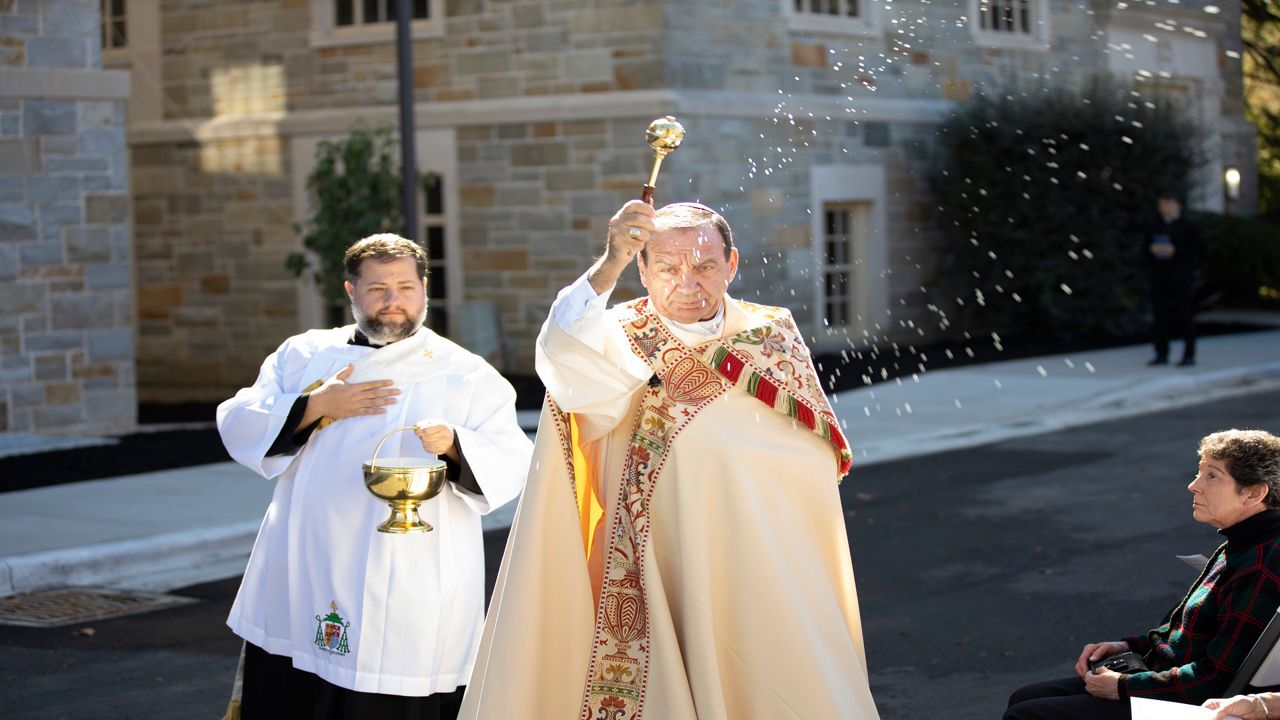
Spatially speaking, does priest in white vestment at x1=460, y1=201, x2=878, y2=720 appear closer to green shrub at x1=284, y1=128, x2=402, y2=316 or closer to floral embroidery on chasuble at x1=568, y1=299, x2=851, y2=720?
floral embroidery on chasuble at x1=568, y1=299, x2=851, y2=720

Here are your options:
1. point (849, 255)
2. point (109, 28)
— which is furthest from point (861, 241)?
point (109, 28)

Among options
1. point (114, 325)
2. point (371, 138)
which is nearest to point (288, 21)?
point (371, 138)

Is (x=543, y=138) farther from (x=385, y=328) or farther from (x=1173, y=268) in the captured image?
(x=385, y=328)

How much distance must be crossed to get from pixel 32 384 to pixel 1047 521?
8009mm

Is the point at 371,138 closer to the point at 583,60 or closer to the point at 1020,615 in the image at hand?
the point at 583,60

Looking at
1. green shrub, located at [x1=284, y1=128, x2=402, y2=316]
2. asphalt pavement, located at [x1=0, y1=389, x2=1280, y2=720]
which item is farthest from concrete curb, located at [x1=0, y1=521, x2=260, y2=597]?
green shrub, located at [x1=284, y1=128, x2=402, y2=316]

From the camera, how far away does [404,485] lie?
4363mm

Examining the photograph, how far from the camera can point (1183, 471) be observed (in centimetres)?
1102

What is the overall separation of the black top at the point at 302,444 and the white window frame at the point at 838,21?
13.1 meters

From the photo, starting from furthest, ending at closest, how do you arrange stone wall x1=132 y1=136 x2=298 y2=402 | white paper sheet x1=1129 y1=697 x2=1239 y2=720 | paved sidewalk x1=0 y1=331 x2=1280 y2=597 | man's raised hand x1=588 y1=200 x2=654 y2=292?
stone wall x1=132 y1=136 x2=298 y2=402, paved sidewalk x1=0 y1=331 x2=1280 y2=597, man's raised hand x1=588 y1=200 x2=654 y2=292, white paper sheet x1=1129 y1=697 x2=1239 y2=720

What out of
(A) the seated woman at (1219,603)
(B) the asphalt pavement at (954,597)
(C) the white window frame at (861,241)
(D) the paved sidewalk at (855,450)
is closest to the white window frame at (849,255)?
(C) the white window frame at (861,241)

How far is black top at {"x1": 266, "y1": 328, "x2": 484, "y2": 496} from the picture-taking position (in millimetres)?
4633

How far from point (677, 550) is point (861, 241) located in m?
15.0

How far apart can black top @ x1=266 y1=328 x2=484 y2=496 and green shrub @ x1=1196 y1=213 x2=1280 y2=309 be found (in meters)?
19.9
